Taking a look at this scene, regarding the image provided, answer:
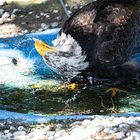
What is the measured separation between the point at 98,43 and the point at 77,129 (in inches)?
42.7

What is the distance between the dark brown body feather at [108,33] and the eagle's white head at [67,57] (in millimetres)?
59

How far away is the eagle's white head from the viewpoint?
4547 mm

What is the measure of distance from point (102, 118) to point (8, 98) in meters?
1.18

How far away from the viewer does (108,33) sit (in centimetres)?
470

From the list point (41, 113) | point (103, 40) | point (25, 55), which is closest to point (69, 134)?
point (41, 113)

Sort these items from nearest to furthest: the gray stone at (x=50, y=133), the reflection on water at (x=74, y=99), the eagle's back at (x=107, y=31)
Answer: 1. the gray stone at (x=50, y=133)
2. the reflection on water at (x=74, y=99)
3. the eagle's back at (x=107, y=31)

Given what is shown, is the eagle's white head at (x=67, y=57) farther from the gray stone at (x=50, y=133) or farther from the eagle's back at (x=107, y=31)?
the gray stone at (x=50, y=133)

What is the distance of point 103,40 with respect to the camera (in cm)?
468

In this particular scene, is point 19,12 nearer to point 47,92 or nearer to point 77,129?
point 47,92

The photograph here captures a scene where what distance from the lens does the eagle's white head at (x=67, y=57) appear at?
14.9 feet

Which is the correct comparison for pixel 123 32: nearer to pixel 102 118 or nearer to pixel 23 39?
pixel 102 118

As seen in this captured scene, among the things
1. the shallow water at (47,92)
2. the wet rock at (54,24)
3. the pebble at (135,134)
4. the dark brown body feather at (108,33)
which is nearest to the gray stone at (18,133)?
the shallow water at (47,92)

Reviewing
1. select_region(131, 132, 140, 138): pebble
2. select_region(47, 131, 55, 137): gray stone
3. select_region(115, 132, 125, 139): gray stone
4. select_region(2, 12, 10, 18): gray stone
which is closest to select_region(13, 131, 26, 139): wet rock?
select_region(47, 131, 55, 137): gray stone

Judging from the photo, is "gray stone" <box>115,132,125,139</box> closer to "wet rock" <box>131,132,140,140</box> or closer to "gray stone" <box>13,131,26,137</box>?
"wet rock" <box>131,132,140,140</box>
